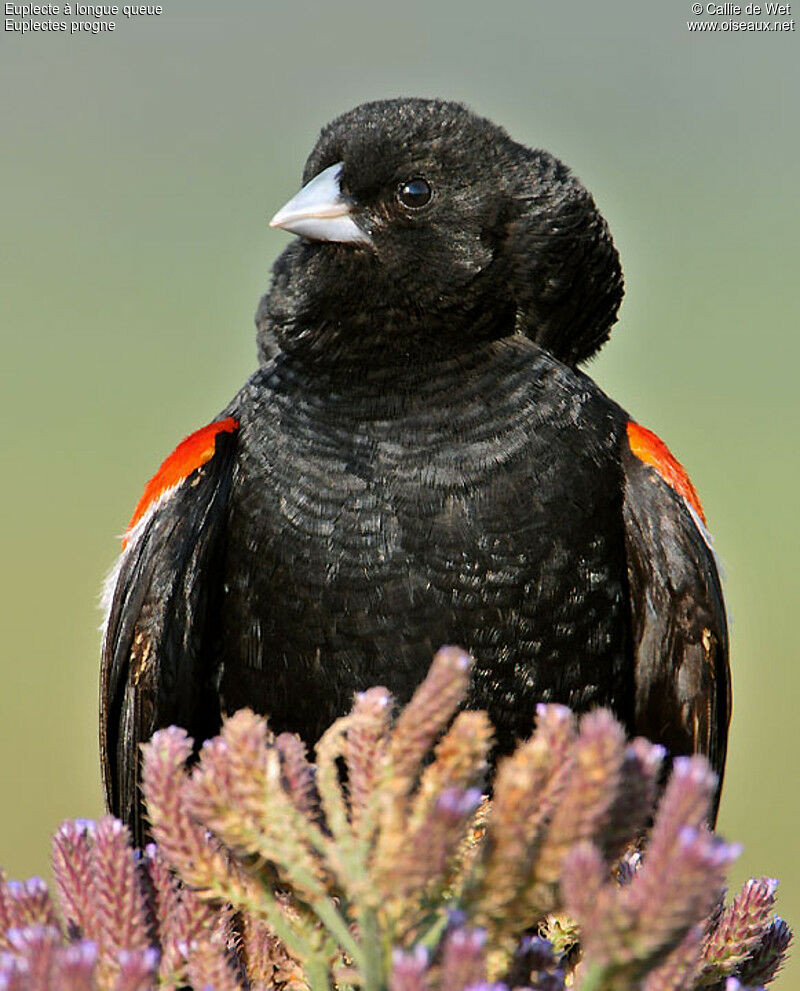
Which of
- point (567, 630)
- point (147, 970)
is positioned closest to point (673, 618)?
point (567, 630)

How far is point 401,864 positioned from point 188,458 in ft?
7.23

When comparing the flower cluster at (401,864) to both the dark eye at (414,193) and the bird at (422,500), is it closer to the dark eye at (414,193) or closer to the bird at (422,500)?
the bird at (422,500)

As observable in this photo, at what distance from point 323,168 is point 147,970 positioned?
2554 mm

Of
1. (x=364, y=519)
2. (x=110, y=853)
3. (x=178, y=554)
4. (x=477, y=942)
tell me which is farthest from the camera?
(x=178, y=554)

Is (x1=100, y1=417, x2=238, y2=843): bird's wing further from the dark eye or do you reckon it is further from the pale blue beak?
the dark eye

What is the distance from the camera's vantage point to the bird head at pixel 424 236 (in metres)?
3.31

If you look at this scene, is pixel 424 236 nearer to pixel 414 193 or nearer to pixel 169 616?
pixel 414 193

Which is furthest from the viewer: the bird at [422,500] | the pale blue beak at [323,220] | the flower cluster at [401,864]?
the pale blue beak at [323,220]

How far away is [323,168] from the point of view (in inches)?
136

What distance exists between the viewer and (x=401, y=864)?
1342 millimetres

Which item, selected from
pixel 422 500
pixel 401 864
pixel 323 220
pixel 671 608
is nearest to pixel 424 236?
pixel 323 220

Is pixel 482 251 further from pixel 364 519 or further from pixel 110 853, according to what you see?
pixel 110 853

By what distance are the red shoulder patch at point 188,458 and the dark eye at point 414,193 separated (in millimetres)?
773

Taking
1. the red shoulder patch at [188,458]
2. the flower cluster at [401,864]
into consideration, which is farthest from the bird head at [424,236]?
the flower cluster at [401,864]
